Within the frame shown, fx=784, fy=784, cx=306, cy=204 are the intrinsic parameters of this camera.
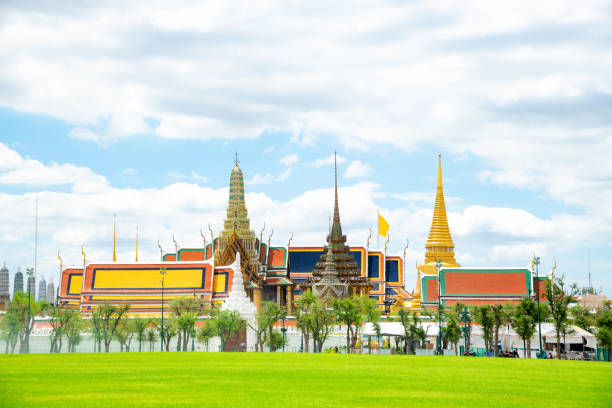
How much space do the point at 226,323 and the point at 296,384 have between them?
116 feet

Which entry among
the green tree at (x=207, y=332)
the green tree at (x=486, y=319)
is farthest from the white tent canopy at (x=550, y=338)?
the green tree at (x=207, y=332)

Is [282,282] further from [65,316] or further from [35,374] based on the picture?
[35,374]

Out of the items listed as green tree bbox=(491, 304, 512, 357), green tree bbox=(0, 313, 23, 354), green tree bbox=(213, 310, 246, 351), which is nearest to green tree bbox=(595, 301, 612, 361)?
green tree bbox=(491, 304, 512, 357)

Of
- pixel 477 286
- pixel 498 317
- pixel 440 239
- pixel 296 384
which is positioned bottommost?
pixel 296 384

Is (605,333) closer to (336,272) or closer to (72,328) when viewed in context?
(72,328)

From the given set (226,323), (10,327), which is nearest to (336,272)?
(226,323)

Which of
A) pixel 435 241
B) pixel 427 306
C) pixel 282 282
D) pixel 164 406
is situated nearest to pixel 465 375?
pixel 164 406

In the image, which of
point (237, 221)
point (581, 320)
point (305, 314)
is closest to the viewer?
point (305, 314)

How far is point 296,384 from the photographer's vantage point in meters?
27.0

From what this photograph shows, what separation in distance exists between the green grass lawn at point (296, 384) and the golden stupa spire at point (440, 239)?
69706mm

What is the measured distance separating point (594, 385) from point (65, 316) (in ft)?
157

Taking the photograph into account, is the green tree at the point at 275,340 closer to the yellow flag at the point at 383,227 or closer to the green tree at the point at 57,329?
the green tree at the point at 57,329

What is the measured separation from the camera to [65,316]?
2562 inches

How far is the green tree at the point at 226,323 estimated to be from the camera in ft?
202
